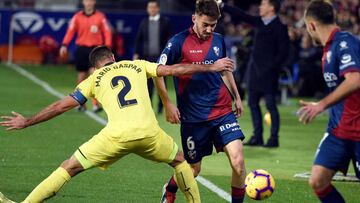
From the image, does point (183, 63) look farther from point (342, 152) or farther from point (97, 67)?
point (342, 152)

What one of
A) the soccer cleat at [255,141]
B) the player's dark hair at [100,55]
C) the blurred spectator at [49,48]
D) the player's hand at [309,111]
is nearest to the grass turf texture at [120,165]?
the soccer cleat at [255,141]

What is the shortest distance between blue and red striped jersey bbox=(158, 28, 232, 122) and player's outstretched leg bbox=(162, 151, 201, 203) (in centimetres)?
85

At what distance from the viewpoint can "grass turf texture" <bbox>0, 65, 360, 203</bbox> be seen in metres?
11.8

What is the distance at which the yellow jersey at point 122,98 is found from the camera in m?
9.71

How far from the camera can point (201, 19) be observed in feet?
34.9

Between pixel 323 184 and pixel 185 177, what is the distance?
1503 millimetres

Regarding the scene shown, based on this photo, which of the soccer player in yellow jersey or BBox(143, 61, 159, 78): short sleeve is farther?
BBox(143, 61, 159, 78): short sleeve

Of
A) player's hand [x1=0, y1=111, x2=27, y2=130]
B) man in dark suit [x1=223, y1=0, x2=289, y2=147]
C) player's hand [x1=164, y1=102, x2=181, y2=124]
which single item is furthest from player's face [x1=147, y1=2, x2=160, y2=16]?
player's hand [x1=0, y1=111, x2=27, y2=130]

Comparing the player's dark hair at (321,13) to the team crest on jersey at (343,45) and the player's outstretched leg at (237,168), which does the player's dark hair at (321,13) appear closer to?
the team crest on jersey at (343,45)

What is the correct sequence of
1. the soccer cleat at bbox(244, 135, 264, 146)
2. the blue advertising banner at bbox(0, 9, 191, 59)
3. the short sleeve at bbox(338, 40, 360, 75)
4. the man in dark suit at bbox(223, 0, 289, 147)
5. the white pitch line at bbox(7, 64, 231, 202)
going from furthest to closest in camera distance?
the blue advertising banner at bbox(0, 9, 191, 59) → the soccer cleat at bbox(244, 135, 264, 146) → the man in dark suit at bbox(223, 0, 289, 147) → the white pitch line at bbox(7, 64, 231, 202) → the short sleeve at bbox(338, 40, 360, 75)

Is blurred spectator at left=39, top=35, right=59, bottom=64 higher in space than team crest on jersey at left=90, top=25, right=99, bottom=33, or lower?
lower

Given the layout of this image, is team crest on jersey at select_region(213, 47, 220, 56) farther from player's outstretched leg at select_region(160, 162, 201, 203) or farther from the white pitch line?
the white pitch line

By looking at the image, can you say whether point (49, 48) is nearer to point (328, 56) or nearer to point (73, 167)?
point (73, 167)

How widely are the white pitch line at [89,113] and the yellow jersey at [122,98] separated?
2.13m
